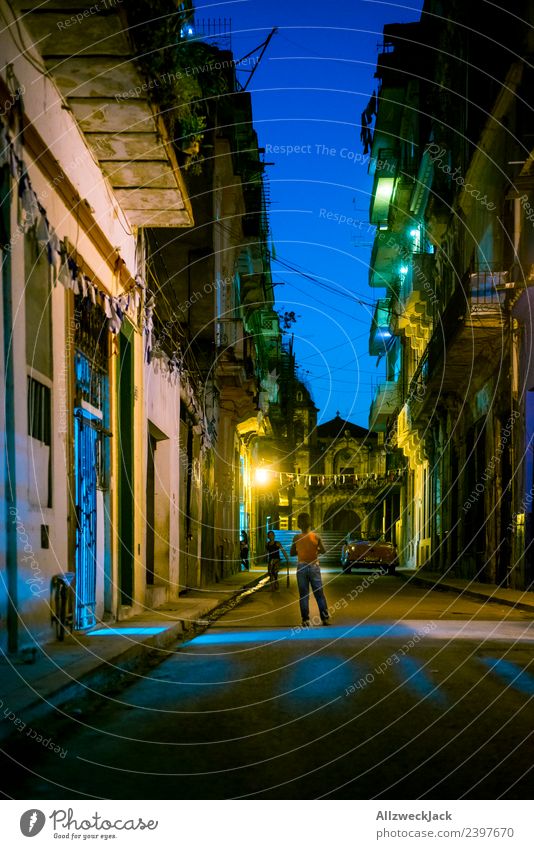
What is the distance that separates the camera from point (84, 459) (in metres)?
13.1

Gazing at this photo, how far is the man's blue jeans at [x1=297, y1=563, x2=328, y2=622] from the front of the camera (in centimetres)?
1483

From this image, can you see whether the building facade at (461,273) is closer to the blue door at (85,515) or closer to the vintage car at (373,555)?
the vintage car at (373,555)

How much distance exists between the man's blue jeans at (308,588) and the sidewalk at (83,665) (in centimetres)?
163

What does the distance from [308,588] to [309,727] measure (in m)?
7.98

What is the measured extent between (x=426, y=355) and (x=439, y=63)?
33.3 feet

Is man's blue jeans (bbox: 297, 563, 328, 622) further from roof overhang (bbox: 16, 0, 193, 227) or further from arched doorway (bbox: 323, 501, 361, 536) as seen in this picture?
arched doorway (bbox: 323, 501, 361, 536)

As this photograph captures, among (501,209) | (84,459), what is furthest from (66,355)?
(501,209)

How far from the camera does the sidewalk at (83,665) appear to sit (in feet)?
A: 22.6

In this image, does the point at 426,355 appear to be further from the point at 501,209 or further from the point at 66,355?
the point at 66,355

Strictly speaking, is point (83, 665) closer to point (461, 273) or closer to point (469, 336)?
point (469, 336)

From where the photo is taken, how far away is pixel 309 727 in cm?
701

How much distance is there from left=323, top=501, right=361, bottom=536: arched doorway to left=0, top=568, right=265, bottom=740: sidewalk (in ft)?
240

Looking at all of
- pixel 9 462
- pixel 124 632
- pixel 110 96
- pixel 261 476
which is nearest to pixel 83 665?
pixel 9 462

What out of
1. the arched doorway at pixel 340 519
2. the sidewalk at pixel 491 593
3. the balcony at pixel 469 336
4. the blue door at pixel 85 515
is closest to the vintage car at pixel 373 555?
the balcony at pixel 469 336
